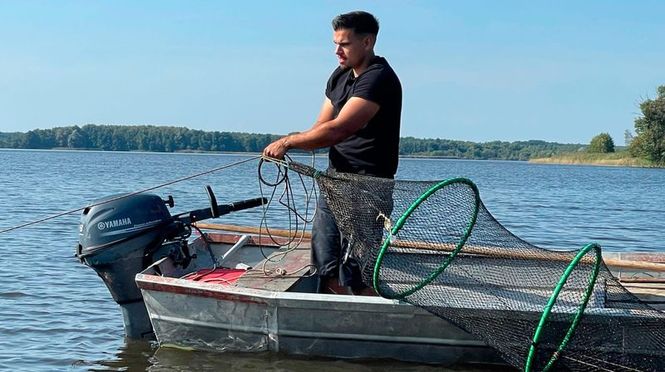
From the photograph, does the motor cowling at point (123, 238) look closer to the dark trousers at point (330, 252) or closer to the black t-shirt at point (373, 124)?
the dark trousers at point (330, 252)

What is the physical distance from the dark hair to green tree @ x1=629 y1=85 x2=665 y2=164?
81.5 metres

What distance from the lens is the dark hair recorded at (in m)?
7.28

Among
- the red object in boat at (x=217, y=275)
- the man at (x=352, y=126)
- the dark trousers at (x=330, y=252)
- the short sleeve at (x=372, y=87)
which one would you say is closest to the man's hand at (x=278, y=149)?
the man at (x=352, y=126)

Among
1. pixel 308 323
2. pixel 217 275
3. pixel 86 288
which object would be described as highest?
pixel 217 275

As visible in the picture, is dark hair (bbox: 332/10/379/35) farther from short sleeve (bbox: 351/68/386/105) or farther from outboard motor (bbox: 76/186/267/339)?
outboard motor (bbox: 76/186/267/339)

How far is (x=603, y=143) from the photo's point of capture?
113625 mm

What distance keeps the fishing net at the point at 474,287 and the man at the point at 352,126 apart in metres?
0.28

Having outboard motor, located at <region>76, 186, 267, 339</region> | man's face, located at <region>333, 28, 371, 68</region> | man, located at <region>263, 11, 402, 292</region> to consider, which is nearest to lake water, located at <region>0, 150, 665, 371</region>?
outboard motor, located at <region>76, 186, 267, 339</region>

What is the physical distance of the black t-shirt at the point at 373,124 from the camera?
720cm

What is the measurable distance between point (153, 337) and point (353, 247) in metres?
2.47

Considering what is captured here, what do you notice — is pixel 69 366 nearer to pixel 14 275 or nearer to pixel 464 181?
pixel 464 181

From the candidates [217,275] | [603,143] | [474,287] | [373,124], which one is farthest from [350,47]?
[603,143]

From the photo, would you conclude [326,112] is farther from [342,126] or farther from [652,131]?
[652,131]

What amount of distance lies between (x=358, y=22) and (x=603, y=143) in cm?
11088
